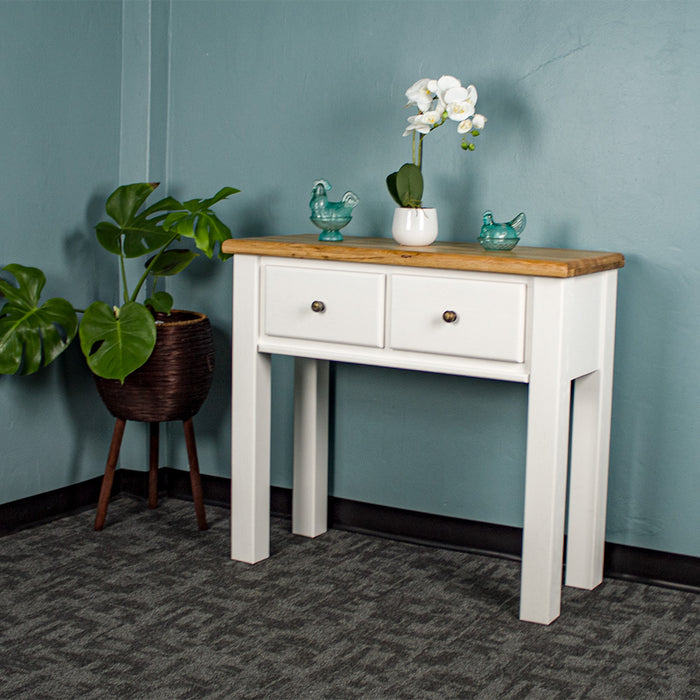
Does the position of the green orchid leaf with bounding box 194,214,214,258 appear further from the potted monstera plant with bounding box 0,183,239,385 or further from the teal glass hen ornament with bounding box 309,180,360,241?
the teal glass hen ornament with bounding box 309,180,360,241

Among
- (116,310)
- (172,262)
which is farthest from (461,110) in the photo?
(116,310)

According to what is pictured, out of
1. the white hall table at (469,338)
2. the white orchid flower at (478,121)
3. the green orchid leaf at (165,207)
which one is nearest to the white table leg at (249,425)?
the white hall table at (469,338)

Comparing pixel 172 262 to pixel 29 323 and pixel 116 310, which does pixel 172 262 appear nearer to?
pixel 116 310

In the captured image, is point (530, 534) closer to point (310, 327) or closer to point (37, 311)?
point (310, 327)

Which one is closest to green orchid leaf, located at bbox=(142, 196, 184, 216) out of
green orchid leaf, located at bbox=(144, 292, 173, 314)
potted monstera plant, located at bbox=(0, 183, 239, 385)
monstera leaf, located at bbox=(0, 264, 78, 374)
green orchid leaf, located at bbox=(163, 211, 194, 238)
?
potted monstera plant, located at bbox=(0, 183, 239, 385)

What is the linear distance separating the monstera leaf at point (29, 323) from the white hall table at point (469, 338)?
0.52 metres

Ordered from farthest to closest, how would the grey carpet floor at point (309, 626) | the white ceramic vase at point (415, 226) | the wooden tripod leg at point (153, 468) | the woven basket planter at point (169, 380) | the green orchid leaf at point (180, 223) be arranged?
the wooden tripod leg at point (153, 468), the woven basket planter at point (169, 380), the green orchid leaf at point (180, 223), the white ceramic vase at point (415, 226), the grey carpet floor at point (309, 626)

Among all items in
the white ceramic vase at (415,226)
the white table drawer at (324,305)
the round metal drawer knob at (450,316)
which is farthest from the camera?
the white ceramic vase at (415,226)

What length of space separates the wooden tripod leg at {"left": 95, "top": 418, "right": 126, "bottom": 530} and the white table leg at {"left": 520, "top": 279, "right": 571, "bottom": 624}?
1228mm

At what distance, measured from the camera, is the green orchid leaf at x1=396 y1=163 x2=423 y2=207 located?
2.52 metres

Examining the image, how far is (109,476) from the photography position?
2.92m

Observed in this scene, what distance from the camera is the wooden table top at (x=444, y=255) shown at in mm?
2191

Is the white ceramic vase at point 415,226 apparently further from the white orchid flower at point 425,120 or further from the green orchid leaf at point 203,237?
the green orchid leaf at point 203,237

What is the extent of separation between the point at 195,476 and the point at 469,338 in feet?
3.44
